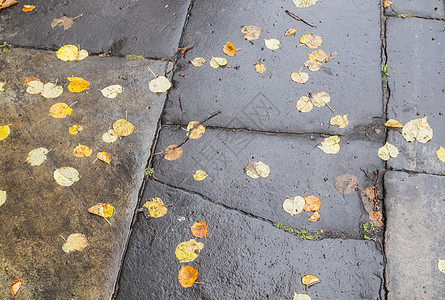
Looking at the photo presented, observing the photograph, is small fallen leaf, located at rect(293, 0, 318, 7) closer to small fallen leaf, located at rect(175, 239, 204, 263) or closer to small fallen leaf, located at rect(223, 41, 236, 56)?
small fallen leaf, located at rect(223, 41, 236, 56)

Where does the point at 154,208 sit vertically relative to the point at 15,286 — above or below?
above

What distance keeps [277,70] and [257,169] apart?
779 mm

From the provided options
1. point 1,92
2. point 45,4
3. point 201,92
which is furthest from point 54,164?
point 45,4

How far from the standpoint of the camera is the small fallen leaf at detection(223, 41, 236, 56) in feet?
8.75

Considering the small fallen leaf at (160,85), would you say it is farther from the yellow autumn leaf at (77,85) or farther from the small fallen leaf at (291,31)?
the small fallen leaf at (291,31)

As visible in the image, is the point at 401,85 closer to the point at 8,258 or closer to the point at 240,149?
the point at 240,149

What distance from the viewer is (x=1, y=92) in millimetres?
2486

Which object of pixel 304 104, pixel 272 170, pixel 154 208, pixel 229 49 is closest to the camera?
pixel 154 208

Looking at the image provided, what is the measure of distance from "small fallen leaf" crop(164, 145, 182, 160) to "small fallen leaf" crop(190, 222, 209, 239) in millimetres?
443

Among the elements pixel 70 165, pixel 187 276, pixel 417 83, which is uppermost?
pixel 417 83

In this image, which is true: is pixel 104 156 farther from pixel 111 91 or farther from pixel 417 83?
pixel 417 83

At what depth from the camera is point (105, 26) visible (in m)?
2.79

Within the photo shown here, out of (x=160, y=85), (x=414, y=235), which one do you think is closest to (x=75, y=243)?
(x=160, y=85)

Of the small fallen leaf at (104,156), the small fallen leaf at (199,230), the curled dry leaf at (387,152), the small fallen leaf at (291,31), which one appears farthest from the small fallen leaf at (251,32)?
the small fallen leaf at (199,230)
